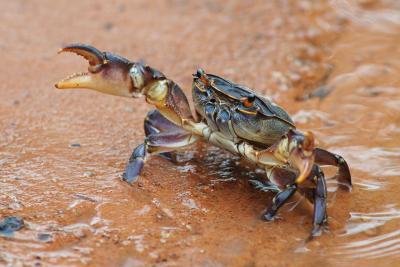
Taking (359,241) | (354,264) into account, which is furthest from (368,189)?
(354,264)

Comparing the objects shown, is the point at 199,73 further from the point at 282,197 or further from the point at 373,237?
the point at 373,237

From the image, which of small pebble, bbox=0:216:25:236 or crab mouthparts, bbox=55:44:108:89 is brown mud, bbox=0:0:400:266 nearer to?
small pebble, bbox=0:216:25:236

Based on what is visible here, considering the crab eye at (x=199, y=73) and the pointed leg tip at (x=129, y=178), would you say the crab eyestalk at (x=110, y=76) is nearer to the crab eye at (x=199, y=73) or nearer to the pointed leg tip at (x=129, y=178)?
the crab eye at (x=199, y=73)

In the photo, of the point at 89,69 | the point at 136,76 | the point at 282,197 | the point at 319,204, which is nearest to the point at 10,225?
the point at 89,69

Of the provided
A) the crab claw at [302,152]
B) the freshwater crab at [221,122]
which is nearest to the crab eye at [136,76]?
the freshwater crab at [221,122]

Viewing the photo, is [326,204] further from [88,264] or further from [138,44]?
[138,44]

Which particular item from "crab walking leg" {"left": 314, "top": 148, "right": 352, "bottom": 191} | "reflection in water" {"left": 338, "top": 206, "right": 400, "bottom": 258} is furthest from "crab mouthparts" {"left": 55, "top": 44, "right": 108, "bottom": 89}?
"reflection in water" {"left": 338, "top": 206, "right": 400, "bottom": 258}
